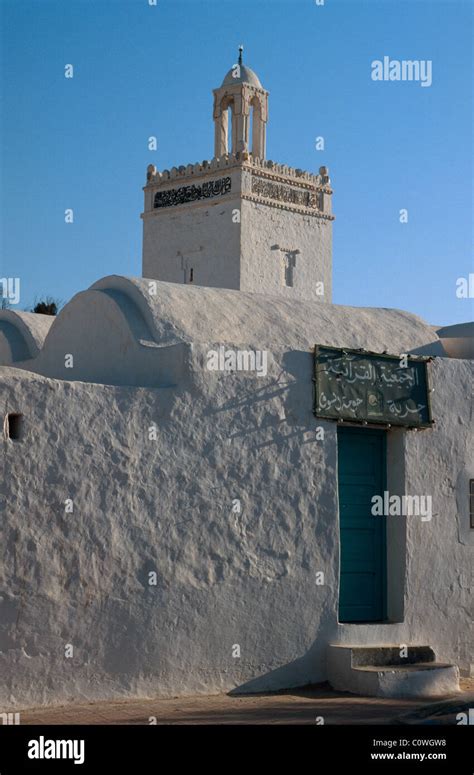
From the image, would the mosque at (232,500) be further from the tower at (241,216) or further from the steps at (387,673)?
the tower at (241,216)

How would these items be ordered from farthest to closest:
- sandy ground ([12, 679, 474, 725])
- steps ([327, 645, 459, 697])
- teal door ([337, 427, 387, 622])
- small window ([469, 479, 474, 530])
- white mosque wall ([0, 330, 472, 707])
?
small window ([469, 479, 474, 530]), teal door ([337, 427, 387, 622]), steps ([327, 645, 459, 697]), white mosque wall ([0, 330, 472, 707]), sandy ground ([12, 679, 474, 725])

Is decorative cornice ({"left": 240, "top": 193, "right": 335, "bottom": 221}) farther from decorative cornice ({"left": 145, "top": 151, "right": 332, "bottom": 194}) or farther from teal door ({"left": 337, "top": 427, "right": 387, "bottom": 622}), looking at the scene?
teal door ({"left": 337, "top": 427, "right": 387, "bottom": 622})

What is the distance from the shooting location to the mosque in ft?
26.6

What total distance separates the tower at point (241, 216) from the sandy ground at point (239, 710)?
71.5ft

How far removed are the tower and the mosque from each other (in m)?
19.5

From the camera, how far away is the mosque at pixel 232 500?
319 inches

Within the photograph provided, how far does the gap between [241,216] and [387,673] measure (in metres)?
22.5

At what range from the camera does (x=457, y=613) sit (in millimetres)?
10414

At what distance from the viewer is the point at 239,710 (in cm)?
831

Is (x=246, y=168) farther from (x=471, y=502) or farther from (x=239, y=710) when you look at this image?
(x=239, y=710)

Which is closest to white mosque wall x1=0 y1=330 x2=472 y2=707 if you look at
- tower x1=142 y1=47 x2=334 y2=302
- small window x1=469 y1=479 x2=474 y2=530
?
small window x1=469 y1=479 x2=474 y2=530

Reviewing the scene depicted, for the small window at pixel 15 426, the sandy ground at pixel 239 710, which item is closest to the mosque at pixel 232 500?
the small window at pixel 15 426

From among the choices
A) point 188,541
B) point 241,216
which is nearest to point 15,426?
point 188,541
